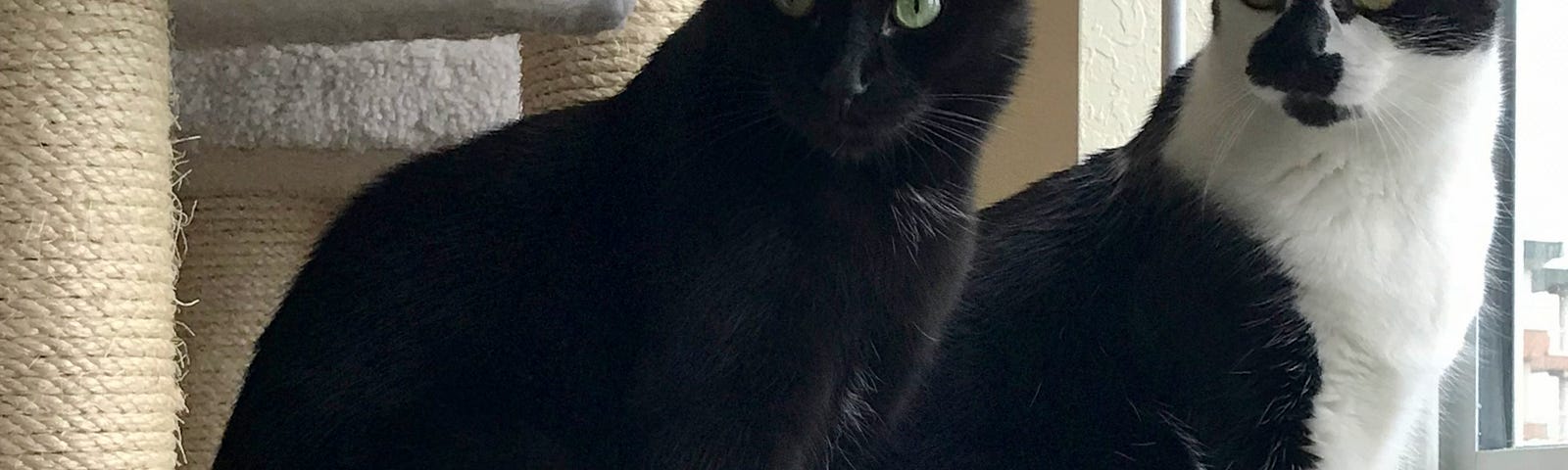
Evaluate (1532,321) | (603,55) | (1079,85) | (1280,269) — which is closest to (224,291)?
(603,55)

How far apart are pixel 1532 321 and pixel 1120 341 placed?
71cm

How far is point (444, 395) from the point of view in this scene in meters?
0.74

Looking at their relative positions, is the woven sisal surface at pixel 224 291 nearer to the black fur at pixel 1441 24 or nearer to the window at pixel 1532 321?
the black fur at pixel 1441 24

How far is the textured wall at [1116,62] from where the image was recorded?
1278mm

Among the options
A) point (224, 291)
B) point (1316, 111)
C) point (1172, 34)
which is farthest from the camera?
point (224, 291)

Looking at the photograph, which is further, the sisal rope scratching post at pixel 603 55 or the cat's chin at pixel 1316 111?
the sisal rope scratching post at pixel 603 55

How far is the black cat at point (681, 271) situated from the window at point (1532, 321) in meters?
0.79

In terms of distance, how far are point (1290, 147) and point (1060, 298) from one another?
0.18 meters

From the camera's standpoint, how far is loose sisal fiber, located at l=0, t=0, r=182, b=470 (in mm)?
731

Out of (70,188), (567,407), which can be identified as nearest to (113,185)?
(70,188)

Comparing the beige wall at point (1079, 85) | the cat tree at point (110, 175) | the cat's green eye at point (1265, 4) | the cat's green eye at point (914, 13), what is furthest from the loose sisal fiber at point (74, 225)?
the beige wall at point (1079, 85)

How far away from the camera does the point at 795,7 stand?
0.72m

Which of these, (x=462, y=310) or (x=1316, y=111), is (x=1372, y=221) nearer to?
(x=1316, y=111)

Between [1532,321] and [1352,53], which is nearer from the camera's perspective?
[1352,53]
